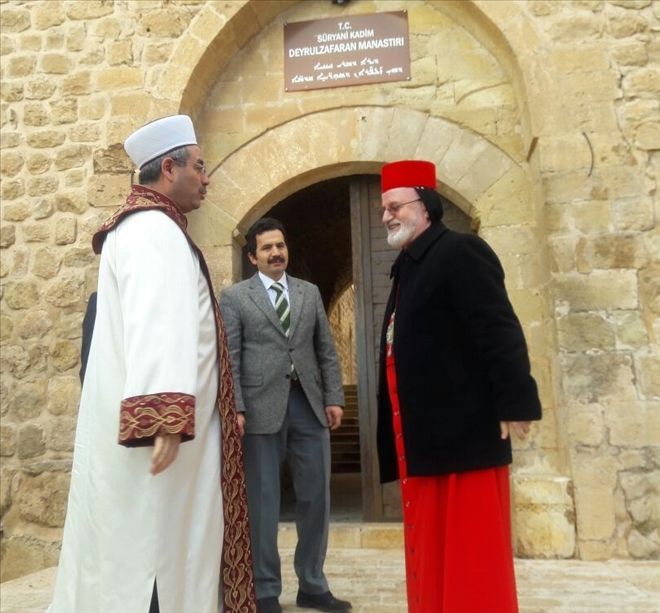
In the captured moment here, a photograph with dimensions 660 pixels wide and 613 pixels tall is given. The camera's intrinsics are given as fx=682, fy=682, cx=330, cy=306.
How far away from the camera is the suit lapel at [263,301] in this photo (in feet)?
10.3

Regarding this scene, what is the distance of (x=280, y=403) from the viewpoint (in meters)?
3.04

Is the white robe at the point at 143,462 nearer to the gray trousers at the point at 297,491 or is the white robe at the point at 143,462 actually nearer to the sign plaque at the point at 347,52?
the gray trousers at the point at 297,491

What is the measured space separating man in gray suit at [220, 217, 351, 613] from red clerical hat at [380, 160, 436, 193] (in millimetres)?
1000

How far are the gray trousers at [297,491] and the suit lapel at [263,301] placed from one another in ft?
1.09

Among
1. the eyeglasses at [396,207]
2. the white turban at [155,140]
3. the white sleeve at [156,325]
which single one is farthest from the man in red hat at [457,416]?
the white turban at [155,140]

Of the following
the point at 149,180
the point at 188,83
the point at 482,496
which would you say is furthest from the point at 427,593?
the point at 188,83

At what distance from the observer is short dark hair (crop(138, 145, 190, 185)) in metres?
2.12

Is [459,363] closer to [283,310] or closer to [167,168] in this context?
[167,168]

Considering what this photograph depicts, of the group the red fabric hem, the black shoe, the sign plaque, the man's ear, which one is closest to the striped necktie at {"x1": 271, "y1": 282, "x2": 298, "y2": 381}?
the black shoe

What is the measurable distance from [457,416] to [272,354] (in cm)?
124

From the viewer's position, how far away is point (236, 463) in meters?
2.03

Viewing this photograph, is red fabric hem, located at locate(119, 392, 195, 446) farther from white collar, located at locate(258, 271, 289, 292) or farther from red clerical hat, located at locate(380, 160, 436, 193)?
white collar, located at locate(258, 271, 289, 292)

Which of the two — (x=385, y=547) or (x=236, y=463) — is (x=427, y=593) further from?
(x=385, y=547)

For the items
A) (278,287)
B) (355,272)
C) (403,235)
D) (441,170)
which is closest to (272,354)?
(278,287)
